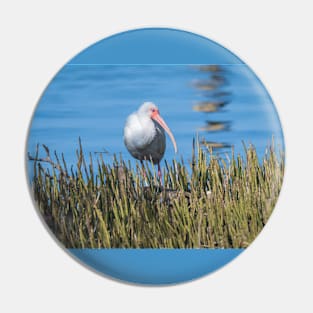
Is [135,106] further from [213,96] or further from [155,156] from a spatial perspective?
[213,96]

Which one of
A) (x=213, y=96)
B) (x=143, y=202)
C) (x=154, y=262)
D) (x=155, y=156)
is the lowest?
(x=154, y=262)

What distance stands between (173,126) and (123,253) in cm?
80

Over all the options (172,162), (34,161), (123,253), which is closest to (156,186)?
(172,162)

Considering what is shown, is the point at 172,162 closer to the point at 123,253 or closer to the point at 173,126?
the point at 173,126

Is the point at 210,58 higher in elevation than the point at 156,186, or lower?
higher

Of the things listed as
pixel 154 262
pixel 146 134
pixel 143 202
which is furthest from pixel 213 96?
pixel 154 262

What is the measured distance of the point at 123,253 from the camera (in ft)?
13.2

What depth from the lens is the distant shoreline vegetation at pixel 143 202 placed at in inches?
158

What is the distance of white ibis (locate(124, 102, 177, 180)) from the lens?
397 centimetres

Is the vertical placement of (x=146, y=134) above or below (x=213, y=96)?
below

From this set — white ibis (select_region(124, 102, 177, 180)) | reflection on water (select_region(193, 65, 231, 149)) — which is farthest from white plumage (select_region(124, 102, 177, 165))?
reflection on water (select_region(193, 65, 231, 149))

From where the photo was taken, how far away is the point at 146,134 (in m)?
4.01

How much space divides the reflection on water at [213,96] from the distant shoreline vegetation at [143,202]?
14cm

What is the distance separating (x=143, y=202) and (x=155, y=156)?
0.28 m
